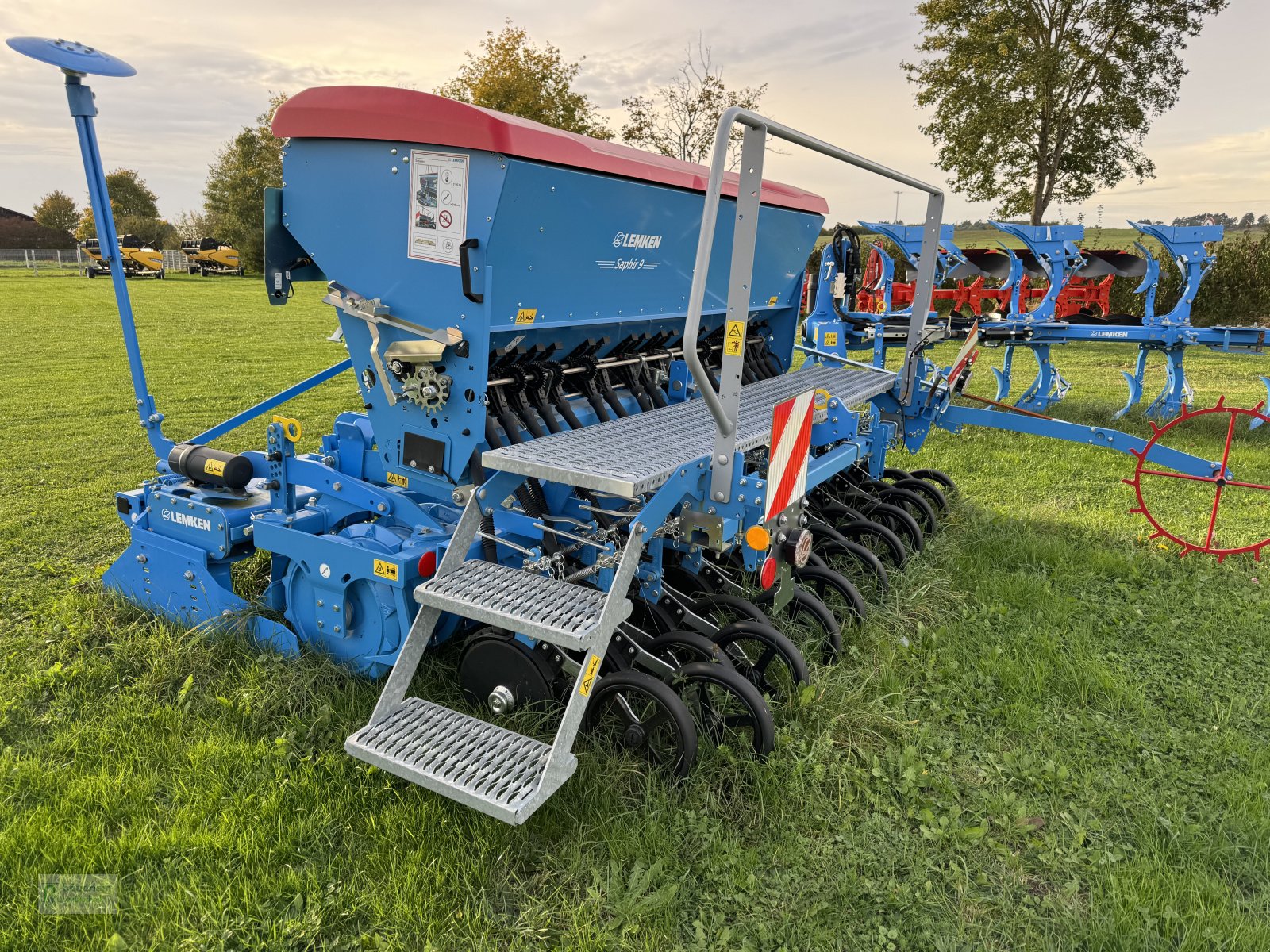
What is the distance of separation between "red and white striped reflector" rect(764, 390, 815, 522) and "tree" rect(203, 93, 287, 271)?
155 feet

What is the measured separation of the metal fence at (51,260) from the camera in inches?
1633

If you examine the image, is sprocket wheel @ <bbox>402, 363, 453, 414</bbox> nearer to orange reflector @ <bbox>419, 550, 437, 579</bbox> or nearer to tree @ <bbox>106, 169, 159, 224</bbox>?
orange reflector @ <bbox>419, 550, 437, 579</bbox>

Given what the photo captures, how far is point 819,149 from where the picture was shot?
3383 millimetres

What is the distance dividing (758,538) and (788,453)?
0.41m

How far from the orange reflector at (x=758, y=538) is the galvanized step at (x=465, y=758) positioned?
97cm

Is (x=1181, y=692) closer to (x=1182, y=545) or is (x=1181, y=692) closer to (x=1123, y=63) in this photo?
(x=1182, y=545)

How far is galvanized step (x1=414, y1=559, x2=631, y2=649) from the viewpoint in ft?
9.11

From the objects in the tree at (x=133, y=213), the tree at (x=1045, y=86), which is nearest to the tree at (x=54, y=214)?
the tree at (x=133, y=213)

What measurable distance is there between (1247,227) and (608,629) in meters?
22.6

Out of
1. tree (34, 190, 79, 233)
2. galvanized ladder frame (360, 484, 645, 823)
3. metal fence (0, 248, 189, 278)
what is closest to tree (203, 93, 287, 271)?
metal fence (0, 248, 189, 278)

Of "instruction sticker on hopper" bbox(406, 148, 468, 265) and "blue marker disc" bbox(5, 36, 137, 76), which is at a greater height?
"blue marker disc" bbox(5, 36, 137, 76)

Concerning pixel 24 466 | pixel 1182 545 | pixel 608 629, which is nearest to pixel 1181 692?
pixel 1182 545
